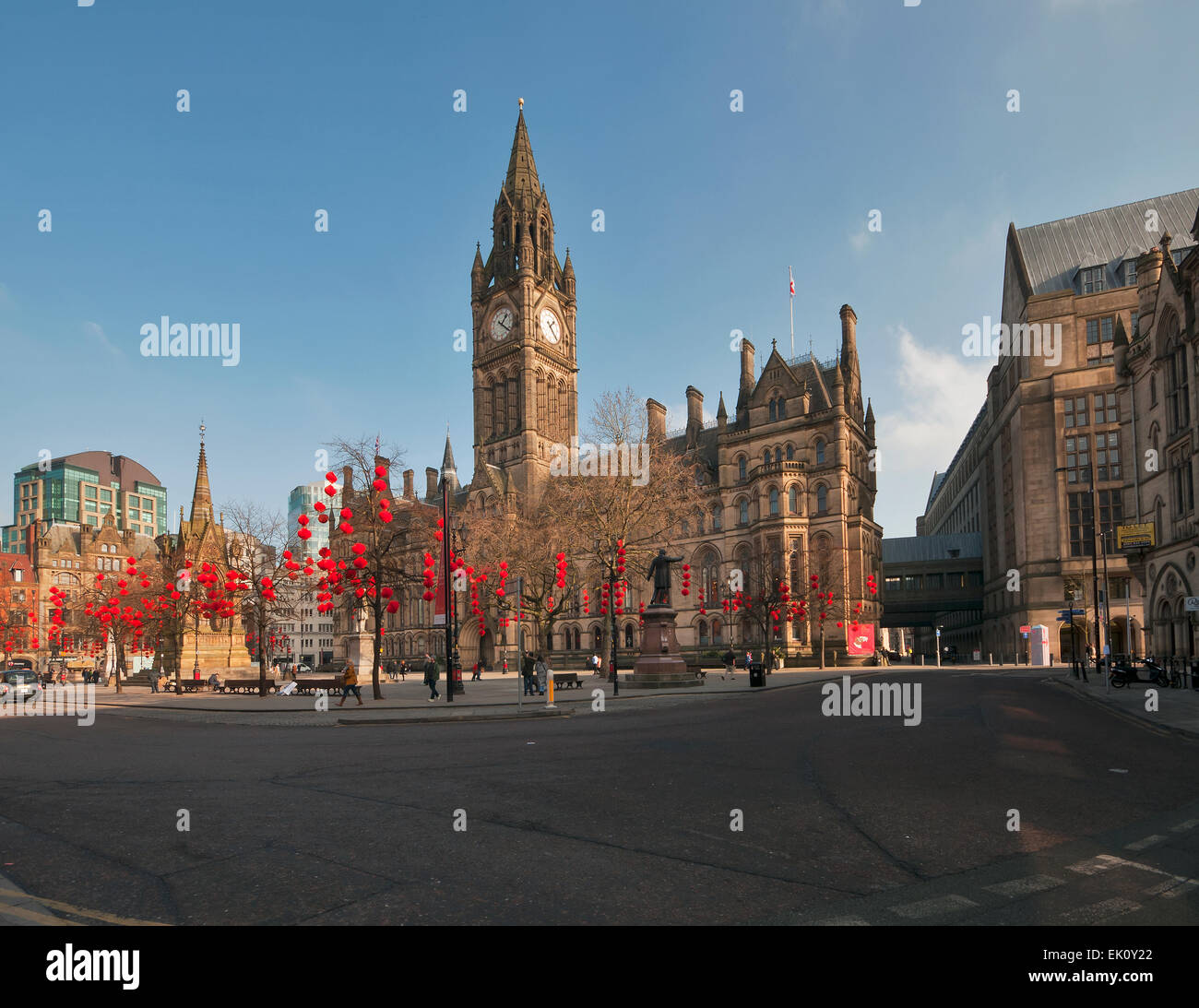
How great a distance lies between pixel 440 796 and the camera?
27.9 feet

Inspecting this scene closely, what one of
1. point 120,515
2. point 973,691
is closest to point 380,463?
point 973,691

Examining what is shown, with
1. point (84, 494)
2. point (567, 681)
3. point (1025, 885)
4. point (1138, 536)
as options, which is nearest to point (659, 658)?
point (567, 681)

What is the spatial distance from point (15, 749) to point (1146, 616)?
4223cm

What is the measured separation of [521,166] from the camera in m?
87.8

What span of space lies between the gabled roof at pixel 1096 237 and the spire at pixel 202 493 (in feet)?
216

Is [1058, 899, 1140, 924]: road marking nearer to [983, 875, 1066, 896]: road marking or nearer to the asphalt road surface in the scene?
the asphalt road surface

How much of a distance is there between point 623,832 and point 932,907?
2723 millimetres

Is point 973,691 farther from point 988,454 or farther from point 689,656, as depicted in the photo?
point 988,454

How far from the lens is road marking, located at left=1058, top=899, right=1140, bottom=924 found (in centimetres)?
452

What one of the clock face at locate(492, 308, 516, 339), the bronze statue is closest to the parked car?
the bronze statue

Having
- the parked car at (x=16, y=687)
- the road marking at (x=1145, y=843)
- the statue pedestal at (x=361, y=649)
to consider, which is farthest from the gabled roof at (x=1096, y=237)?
the parked car at (x=16, y=687)

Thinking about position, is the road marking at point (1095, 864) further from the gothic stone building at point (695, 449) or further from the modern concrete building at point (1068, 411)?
the modern concrete building at point (1068, 411)

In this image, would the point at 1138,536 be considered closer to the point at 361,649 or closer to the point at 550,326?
the point at 361,649

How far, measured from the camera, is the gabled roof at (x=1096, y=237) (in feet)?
201
